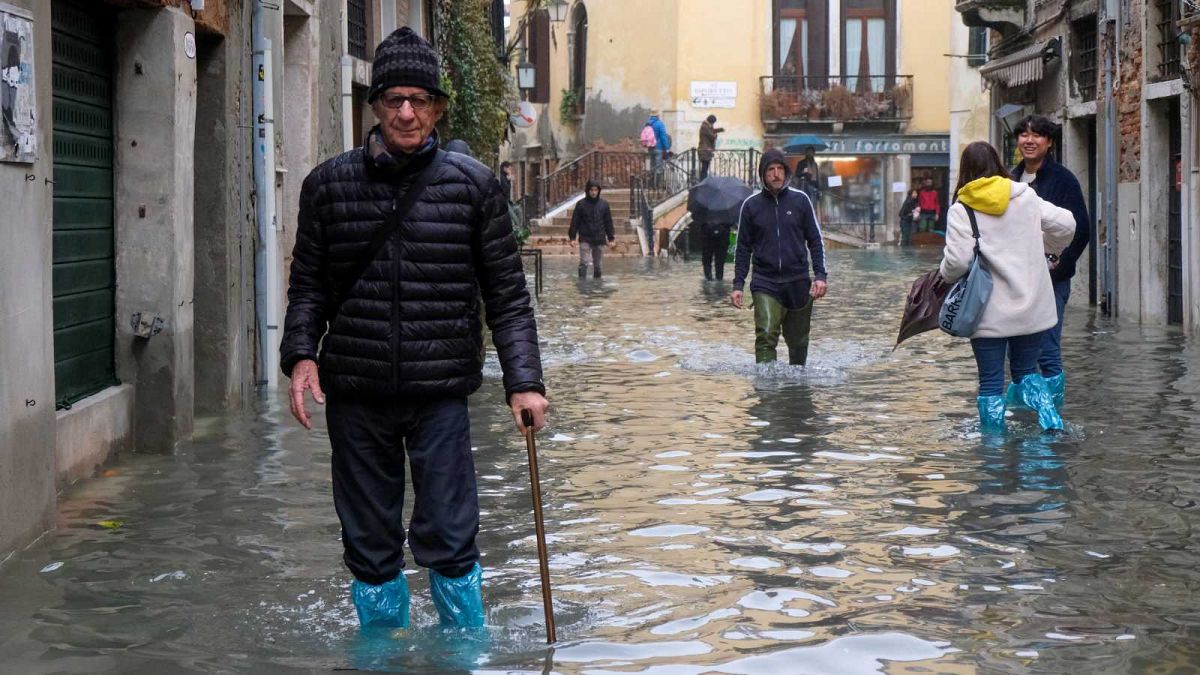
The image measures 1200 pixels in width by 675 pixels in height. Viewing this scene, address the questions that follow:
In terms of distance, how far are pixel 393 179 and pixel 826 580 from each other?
2187 mm

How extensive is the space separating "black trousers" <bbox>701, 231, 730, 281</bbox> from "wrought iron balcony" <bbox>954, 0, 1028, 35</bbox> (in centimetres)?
490

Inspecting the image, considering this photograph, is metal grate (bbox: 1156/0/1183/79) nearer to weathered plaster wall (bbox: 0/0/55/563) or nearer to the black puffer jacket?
weathered plaster wall (bbox: 0/0/55/563)

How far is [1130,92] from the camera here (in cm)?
1869

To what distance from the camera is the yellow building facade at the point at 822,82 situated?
46.3 meters

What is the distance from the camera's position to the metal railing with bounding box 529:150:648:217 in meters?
44.9

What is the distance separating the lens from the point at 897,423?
1066 centimetres

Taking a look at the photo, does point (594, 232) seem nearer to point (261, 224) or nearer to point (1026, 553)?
point (261, 224)

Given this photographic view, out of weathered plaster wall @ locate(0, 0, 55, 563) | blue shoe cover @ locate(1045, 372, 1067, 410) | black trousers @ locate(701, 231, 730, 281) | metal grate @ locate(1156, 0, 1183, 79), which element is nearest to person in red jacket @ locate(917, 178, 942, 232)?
black trousers @ locate(701, 231, 730, 281)

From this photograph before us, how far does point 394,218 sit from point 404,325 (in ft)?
1.01

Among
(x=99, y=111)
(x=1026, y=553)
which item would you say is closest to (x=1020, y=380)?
(x=1026, y=553)

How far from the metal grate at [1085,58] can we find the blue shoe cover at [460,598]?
1687 cm

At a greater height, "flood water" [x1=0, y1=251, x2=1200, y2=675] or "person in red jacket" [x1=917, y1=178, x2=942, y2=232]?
"person in red jacket" [x1=917, y1=178, x2=942, y2=232]

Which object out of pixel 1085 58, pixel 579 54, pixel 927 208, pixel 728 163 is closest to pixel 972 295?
pixel 1085 58

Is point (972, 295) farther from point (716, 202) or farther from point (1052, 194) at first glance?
point (716, 202)
